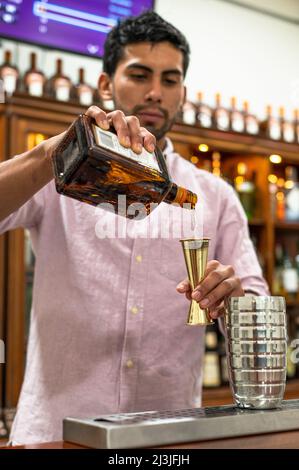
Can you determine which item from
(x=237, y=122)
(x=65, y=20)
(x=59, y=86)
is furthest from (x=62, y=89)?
(x=237, y=122)

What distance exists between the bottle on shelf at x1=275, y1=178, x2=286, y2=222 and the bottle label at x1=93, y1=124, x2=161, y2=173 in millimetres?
3079

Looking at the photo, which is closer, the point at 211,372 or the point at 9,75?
the point at 9,75

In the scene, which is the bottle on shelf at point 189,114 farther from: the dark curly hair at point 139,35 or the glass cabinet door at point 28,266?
the dark curly hair at point 139,35

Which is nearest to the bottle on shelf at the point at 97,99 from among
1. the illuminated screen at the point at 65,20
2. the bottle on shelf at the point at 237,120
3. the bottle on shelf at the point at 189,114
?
the illuminated screen at the point at 65,20

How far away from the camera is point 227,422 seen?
1.02 m

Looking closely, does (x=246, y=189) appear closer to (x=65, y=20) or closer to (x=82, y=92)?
(x=82, y=92)

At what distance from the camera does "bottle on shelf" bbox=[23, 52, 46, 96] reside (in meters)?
3.31

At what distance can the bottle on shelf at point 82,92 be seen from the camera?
11.3 ft

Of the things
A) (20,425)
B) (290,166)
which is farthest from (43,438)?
(290,166)

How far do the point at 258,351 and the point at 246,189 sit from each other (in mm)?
2920

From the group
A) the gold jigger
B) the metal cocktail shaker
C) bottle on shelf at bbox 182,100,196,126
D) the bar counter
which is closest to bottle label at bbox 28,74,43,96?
bottle on shelf at bbox 182,100,196,126

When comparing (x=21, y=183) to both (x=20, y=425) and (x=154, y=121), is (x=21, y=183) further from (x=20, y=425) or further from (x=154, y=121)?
(x=20, y=425)

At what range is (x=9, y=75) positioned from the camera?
3.25m

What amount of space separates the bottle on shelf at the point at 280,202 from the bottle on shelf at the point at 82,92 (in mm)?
1436
